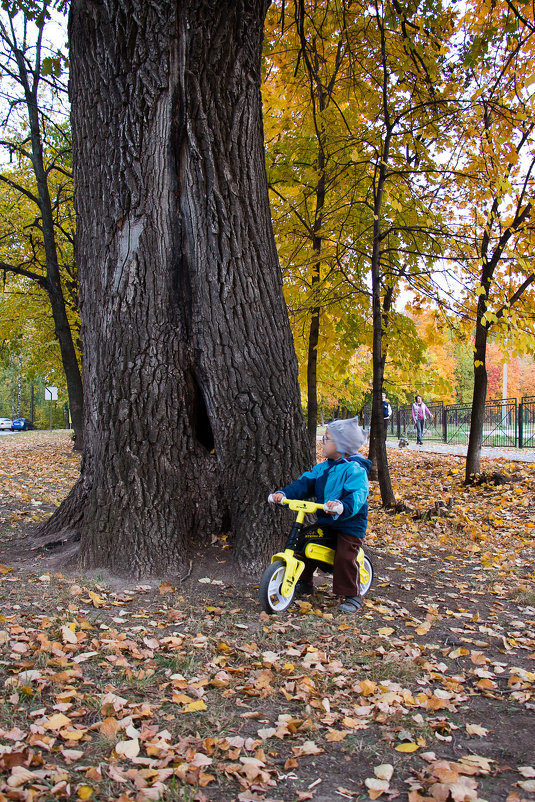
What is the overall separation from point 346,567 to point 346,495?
0.51 m

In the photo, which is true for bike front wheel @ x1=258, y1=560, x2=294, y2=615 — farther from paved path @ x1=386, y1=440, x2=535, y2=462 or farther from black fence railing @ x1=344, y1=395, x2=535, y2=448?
paved path @ x1=386, y1=440, x2=535, y2=462

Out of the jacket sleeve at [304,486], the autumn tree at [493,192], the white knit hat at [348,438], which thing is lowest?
the jacket sleeve at [304,486]

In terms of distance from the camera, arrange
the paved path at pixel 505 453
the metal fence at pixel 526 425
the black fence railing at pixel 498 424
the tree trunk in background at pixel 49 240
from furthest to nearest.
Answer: the black fence railing at pixel 498 424 < the metal fence at pixel 526 425 < the paved path at pixel 505 453 < the tree trunk in background at pixel 49 240

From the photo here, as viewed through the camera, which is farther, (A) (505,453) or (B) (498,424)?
(B) (498,424)

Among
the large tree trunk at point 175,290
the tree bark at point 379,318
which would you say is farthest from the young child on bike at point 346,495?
the tree bark at point 379,318

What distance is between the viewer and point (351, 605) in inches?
158

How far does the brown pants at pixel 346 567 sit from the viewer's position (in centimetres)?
405

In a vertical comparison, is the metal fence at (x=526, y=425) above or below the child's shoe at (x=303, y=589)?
above

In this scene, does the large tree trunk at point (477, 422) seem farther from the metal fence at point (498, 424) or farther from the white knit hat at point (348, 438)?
the white knit hat at point (348, 438)

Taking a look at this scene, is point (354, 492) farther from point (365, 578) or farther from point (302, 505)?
point (365, 578)

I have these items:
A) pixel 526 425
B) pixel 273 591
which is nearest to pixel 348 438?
pixel 273 591

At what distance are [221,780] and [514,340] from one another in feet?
18.2

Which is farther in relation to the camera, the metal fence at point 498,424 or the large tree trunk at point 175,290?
the metal fence at point 498,424

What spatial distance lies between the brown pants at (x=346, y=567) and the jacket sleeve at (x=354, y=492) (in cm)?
19
